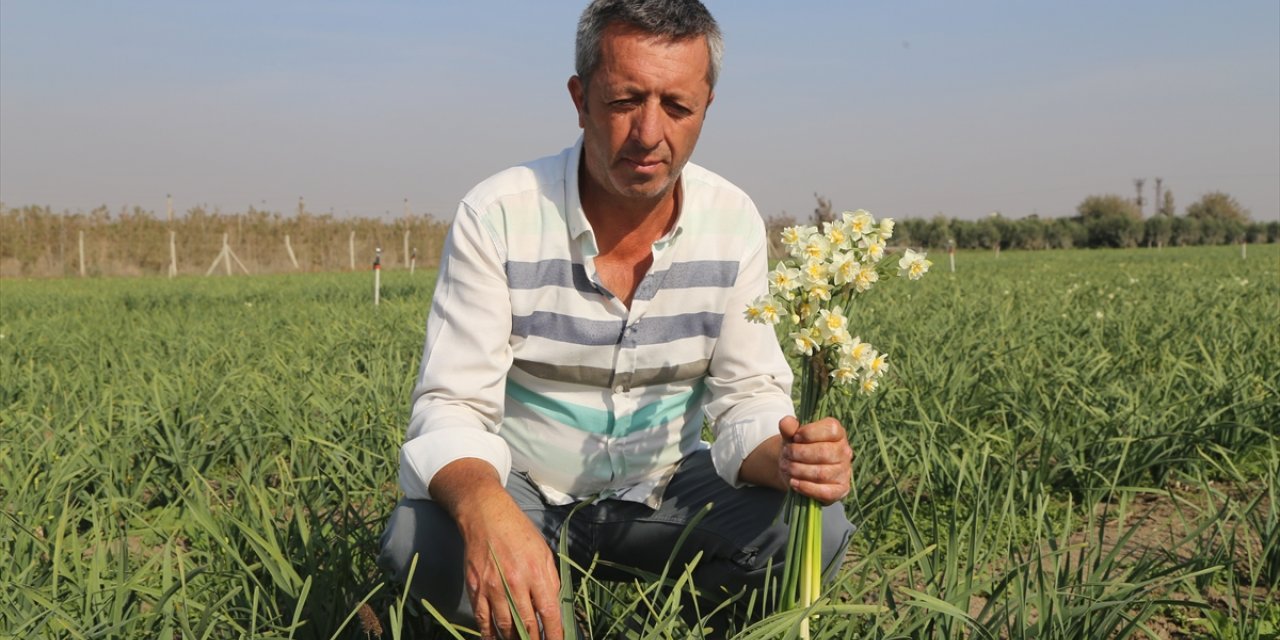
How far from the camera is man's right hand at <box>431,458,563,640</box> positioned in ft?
4.73

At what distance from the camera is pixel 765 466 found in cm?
182

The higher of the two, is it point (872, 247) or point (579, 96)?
point (579, 96)

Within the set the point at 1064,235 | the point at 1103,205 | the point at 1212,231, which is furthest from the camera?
the point at 1103,205

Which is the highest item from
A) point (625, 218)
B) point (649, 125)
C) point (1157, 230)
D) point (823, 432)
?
point (1157, 230)

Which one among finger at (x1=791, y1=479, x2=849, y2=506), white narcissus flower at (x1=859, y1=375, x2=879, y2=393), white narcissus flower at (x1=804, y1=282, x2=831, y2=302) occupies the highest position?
white narcissus flower at (x1=804, y1=282, x2=831, y2=302)

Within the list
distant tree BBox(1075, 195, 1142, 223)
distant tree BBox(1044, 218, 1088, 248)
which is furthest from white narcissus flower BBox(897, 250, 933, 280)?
distant tree BBox(1075, 195, 1142, 223)

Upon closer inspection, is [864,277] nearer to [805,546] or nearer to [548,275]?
[805,546]

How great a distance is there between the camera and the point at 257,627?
6.06 feet

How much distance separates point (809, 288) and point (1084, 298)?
297 inches

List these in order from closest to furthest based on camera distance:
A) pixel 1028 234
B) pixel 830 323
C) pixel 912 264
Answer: pixel 830 323 < pixel 912 264 < pixel 1028 234

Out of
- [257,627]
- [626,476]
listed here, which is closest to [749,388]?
[626,476]

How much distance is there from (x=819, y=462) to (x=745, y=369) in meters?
0.62

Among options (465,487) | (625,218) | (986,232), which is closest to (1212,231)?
(986,232)

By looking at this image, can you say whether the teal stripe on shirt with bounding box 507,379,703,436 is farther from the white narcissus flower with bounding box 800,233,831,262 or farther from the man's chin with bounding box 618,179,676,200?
the white narcissus flower with bounding box 800,233,831,262
